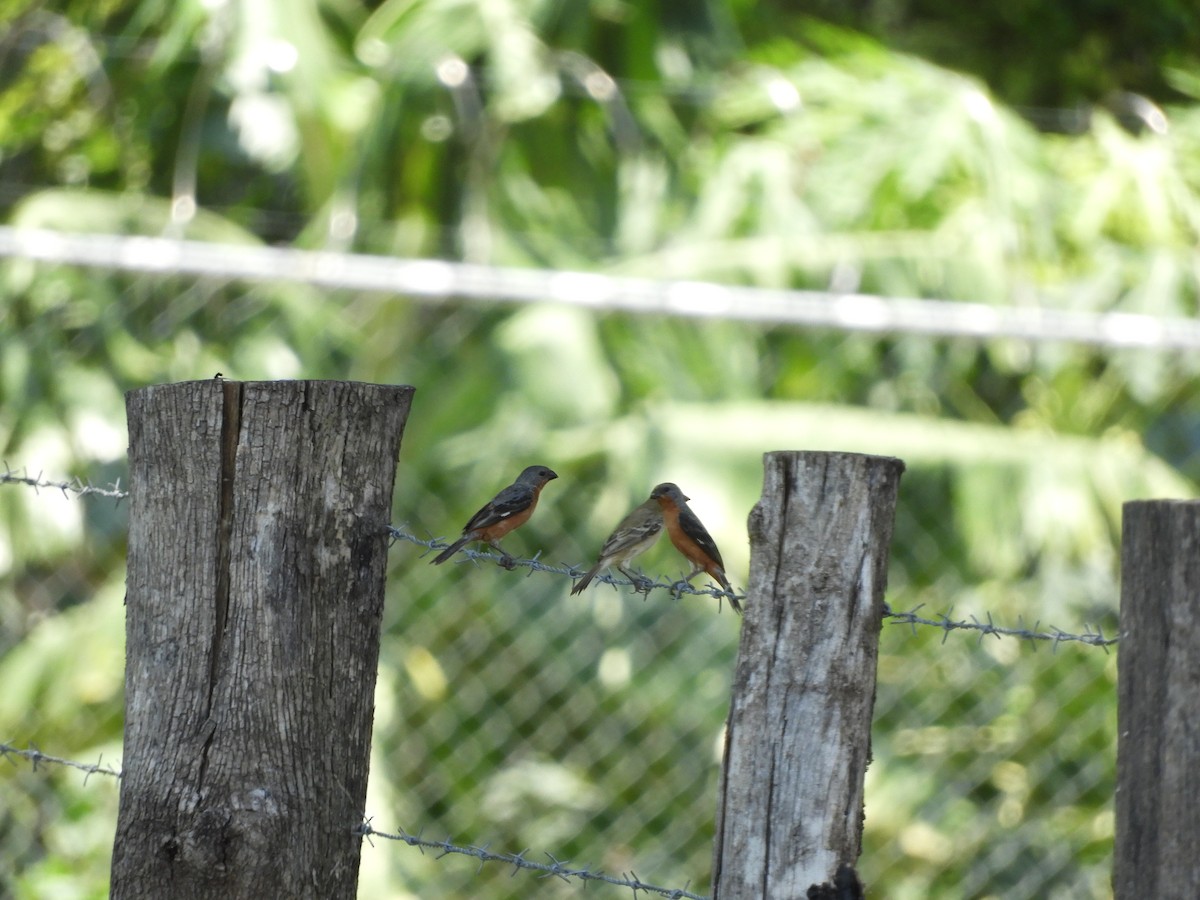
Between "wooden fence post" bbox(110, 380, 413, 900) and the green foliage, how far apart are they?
2.68 metres

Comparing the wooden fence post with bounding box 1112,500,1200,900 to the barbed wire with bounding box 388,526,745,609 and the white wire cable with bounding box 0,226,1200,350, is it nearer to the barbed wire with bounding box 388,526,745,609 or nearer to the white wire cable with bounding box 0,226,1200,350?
the barbed wire with bounding box 388,526,745,609

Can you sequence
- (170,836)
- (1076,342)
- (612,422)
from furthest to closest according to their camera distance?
(612,422)
(1076,342)
(170,836)

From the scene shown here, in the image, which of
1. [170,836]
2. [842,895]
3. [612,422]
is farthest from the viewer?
[612,422]

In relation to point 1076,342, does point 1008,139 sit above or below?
above

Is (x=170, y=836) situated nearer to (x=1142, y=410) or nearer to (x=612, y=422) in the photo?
(x=612, y=422)

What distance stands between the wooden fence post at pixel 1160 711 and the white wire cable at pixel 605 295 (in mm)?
2744

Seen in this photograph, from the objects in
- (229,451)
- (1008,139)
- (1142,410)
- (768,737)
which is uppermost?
(1008,139)

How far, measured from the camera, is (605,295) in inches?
176

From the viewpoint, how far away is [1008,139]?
5.77 metres

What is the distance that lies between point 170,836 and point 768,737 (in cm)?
90

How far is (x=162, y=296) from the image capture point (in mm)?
5875

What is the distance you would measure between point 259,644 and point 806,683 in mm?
813

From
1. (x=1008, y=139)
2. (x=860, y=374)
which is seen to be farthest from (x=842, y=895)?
(x=1008, y=139)

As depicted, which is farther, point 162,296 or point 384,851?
point 162,296
